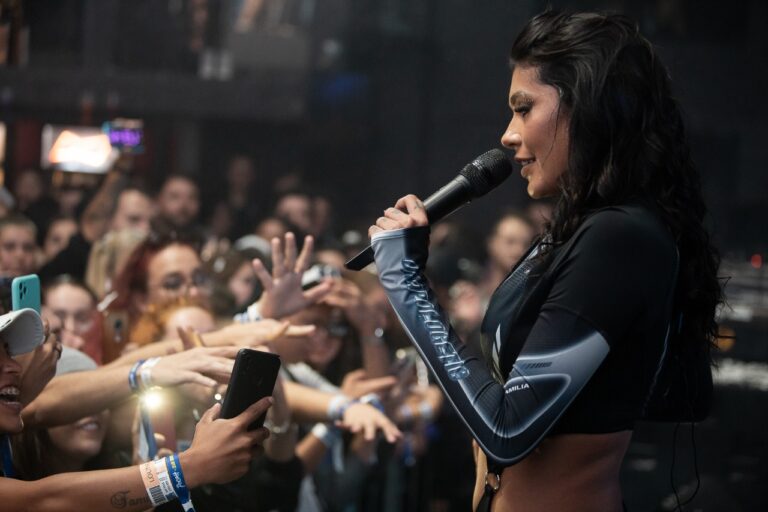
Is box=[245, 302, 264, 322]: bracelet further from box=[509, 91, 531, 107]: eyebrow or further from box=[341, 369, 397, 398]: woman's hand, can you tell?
box=[509, 91, 531, 107]: eyebrow

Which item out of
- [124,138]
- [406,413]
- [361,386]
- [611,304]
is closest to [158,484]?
[611,304]

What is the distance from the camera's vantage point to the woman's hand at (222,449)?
2004 mm

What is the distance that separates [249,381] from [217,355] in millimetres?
300

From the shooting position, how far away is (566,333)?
177 centimetres

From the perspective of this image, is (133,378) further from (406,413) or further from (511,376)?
(406,413)

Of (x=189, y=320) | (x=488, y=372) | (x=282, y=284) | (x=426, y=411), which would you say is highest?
(x=488, y=372)

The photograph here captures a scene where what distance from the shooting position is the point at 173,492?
2.04 m

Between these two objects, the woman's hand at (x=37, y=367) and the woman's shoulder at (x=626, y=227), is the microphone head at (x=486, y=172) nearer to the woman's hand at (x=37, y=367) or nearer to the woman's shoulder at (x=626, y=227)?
the woman's shoulder at (x=626, y=227)

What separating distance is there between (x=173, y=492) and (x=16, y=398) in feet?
1.27

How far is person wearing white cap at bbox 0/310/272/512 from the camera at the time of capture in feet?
6.56

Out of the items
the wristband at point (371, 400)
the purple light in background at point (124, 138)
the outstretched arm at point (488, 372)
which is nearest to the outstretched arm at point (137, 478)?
the outstretched arm at point (488, 372)

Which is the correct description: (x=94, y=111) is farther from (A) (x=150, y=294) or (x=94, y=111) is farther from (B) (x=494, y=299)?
(B) (x=494, y=299)

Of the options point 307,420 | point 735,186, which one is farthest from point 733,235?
point 307,420

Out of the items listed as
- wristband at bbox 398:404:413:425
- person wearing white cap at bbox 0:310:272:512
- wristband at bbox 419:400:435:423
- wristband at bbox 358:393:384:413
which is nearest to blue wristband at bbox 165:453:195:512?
person wearing white cap at bbox 0:310:272:512
